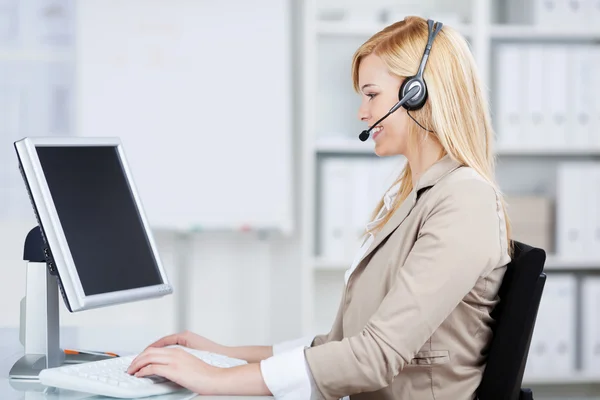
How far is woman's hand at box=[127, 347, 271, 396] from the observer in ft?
3.66

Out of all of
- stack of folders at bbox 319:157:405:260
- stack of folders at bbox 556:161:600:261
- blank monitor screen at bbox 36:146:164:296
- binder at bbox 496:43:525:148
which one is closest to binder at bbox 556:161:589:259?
stack of folders at bbox 556:161:600:261

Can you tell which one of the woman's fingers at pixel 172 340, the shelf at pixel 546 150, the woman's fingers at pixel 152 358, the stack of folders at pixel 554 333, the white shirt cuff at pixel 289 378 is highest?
the shelf at pixel 546 150

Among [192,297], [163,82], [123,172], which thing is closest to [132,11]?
[163,82]

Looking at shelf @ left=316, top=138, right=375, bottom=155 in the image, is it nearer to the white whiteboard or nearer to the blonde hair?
the white whiteboard

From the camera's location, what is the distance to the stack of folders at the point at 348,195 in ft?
9.97

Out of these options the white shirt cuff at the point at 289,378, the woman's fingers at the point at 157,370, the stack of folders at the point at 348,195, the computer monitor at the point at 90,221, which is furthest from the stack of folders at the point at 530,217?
the woman's fingers at the point at 157,370

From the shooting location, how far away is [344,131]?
3.32 m

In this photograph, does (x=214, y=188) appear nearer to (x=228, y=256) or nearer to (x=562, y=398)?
(x=228, y=256)

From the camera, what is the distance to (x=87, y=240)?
4.13 feet

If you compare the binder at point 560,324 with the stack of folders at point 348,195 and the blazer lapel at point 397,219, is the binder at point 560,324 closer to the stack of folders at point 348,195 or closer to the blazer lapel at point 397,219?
the stack of folders at point 348,195

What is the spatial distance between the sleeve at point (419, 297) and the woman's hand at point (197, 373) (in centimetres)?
9

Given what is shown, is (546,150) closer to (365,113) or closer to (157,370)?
(365,113)

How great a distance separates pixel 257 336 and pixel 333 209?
0.72 metres

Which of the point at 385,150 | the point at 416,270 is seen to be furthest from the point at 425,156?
the point at 416,270
